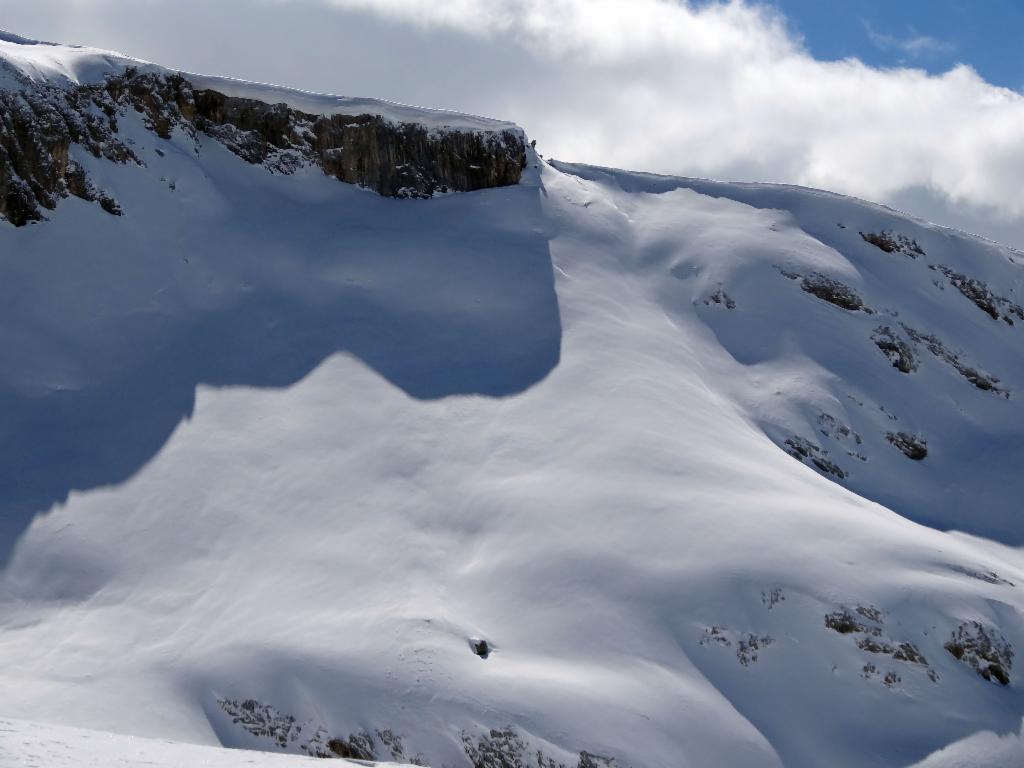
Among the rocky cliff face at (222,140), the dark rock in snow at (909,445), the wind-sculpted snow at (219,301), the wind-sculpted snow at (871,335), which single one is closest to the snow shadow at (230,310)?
the wind-sculpted snow at (219,301)

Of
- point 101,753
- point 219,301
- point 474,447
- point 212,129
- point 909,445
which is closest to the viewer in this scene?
point 101,753

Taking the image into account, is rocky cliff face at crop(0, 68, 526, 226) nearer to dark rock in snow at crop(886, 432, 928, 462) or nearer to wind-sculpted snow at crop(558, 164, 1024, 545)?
wind-sculpted snow at crop(558, 164, 1024, 545)

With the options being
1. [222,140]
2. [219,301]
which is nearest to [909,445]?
[219,301]

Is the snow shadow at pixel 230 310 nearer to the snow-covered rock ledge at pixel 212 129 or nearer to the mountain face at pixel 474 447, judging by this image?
the mountain face at pixel 474 447

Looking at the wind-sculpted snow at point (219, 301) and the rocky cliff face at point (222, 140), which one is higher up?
the rocky cliff face at point (222, 140)

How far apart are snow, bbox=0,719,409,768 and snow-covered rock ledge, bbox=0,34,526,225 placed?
19219mm

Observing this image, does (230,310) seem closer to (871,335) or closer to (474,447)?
(474,447)

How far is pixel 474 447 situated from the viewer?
24516 millimetres

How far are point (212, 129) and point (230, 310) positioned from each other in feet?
26.6

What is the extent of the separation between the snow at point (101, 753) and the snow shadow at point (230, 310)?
32.2 ft

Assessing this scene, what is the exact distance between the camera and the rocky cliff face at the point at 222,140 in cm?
2811

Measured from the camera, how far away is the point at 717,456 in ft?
79.4

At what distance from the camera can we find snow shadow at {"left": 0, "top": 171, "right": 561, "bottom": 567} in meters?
23.7

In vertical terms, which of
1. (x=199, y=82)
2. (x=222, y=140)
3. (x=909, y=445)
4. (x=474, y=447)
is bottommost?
(x=474, y=447)
